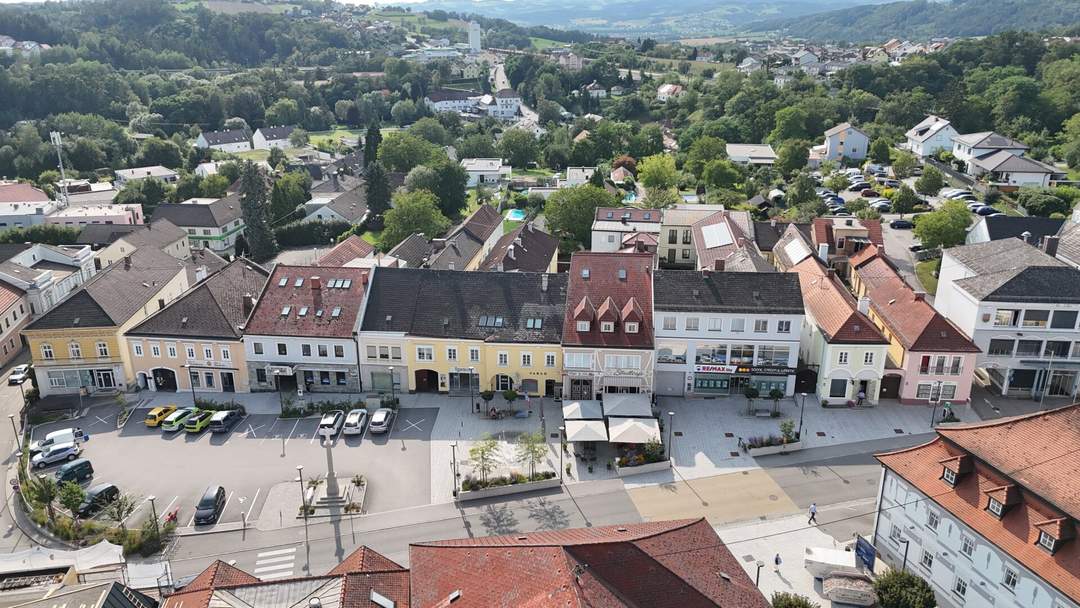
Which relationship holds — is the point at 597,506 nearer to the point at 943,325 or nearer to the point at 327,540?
the point at 327,540

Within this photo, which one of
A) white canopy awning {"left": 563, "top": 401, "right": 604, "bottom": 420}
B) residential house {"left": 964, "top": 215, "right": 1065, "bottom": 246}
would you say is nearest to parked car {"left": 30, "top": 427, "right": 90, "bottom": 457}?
white canopy awning {"left": 563, "top": 401, "right": 604, "bottom": 420}

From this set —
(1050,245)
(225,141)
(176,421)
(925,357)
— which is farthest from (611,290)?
(225,141)

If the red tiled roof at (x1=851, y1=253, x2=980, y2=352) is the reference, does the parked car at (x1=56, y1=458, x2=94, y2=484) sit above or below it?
below

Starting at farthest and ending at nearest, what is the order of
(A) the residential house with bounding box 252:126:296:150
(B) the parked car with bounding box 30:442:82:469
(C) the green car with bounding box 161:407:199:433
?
(A) the residential house with bounding box 252:126:296:150, (C) the green car with bounding box 161:407:199:433, (B) the parked car with bounding box 30:442:82:469

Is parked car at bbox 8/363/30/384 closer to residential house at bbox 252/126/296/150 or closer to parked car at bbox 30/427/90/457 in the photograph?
parked car at bbox 30/427/90/457

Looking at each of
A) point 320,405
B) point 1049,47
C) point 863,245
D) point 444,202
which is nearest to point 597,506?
point 320,405

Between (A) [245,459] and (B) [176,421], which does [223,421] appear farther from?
(A) [245,459]

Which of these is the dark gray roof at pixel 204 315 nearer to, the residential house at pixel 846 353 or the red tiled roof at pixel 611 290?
the red tiled roof at pixel 611 290
